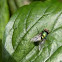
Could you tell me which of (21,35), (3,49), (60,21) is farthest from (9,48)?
(60,21)

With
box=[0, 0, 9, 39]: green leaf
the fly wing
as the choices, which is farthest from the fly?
box=[0, 0, 9, 39]: green leaf

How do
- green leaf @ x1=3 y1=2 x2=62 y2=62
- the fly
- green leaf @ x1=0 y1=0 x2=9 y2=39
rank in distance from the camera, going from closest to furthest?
1. green leaf @ x1=3 y1=2 x2=62 y2=62
2. the fly
3. green leaf @ x1=0 y1=0 x2=9 y2=39

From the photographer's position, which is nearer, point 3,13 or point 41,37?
point 41,37

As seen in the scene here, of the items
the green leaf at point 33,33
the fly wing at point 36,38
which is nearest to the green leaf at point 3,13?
the green leaf at point 33,33

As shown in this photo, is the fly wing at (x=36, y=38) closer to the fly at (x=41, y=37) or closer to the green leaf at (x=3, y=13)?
the fly at (x=41, y=37)

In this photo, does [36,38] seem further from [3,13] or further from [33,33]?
[3,13]

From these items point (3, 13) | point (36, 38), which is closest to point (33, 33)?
point (36, 38)

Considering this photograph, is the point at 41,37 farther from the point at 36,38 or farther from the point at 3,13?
the point at 3,13

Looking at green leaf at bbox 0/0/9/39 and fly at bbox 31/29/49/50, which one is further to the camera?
green leaf at bbox 0/0/9/39

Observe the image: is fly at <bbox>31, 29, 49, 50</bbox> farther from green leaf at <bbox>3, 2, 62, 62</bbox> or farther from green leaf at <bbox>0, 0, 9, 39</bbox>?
green leaf at <bbox>0, 0, 9, 39</bbox>
